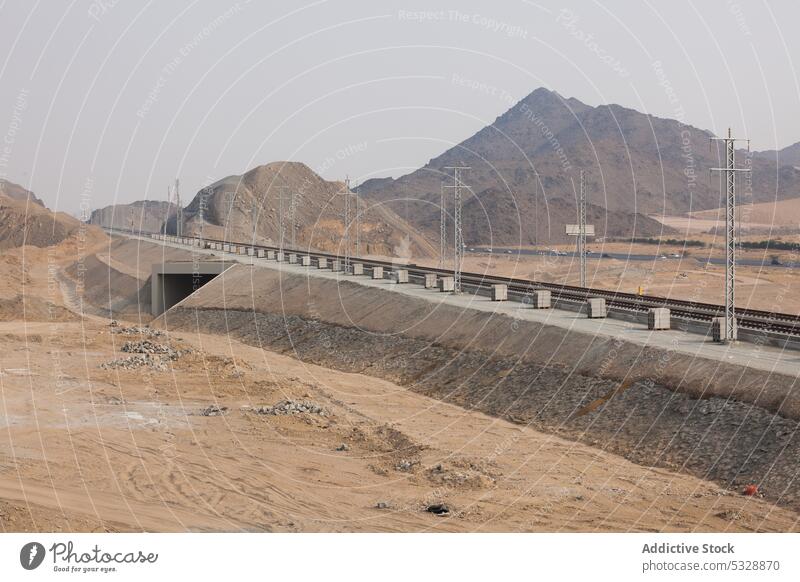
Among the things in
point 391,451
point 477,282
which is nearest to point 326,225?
point 477,282

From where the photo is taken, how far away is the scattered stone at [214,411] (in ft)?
114

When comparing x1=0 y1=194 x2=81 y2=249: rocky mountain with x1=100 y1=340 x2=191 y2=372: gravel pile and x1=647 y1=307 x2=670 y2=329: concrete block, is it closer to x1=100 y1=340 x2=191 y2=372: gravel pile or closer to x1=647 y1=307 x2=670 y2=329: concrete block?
x1=100 y1=340 x2=191 y2=372: gravel pile

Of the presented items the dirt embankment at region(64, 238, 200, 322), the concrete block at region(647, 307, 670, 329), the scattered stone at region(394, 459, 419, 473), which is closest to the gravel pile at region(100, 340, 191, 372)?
the scattered stone at region(394, 459, 419, 473)

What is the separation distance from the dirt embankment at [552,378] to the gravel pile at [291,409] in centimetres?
649

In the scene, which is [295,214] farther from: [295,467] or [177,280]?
[295,467]

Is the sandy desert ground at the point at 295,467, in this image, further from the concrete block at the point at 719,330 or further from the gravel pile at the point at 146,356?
the concrete block at the point at 719,330

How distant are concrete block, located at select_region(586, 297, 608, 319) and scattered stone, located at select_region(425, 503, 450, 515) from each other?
23.3m

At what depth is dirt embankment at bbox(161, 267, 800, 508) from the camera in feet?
87.7

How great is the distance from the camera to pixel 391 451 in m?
29.8

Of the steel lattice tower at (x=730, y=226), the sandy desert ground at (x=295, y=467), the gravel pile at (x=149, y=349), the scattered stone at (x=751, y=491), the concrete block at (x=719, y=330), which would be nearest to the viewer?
the sandy desert ground at (x=295, y=467)

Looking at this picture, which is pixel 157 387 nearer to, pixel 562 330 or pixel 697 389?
pixel 562 330

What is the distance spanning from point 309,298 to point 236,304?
794cm

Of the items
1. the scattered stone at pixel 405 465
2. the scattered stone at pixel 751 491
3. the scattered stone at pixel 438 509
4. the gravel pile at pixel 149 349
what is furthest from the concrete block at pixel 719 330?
the gravel pile at pixel 149 349

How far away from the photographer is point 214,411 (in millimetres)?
35094
